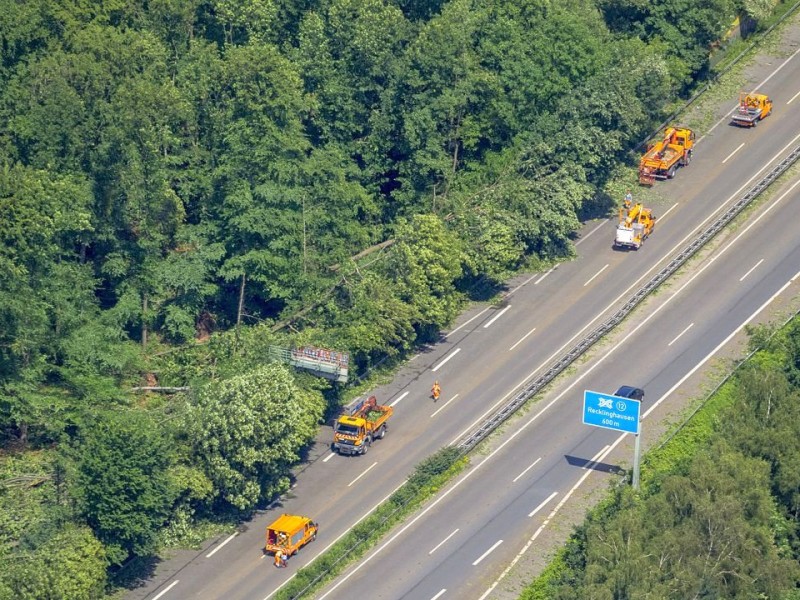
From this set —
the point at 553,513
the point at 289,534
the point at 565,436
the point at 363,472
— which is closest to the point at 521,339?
the point at 565,436

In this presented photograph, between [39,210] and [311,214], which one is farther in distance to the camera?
[311,214]

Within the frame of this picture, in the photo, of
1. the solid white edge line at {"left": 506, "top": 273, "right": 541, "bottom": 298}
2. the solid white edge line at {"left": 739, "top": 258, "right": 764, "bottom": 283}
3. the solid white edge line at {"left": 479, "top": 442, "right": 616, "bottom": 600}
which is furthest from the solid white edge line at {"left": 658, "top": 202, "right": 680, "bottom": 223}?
the solid white edge line at {"left": 479, "top": 442, "right": 616, "bottom": 600}

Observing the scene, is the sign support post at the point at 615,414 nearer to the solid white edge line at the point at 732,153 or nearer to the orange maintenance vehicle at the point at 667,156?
the orange maintenance vehicle at the point at 667,156

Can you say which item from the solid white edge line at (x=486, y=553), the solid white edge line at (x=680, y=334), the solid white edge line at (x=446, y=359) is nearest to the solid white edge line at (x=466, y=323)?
the solid white edge line at (x=446, y=359)

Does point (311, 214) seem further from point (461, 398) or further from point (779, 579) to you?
point (779, 579)

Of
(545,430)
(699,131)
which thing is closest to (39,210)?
(545,430)

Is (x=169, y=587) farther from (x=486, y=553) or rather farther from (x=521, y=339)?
(x=521, y=339)
